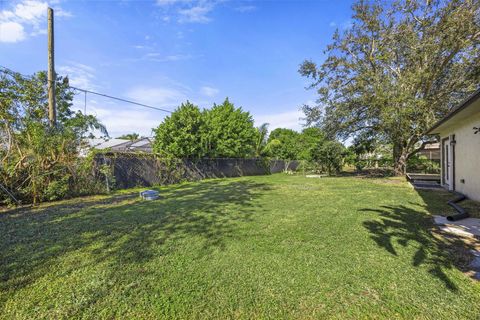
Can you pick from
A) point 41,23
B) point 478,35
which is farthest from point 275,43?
point 41,23

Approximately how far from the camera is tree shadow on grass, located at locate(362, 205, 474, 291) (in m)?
2.51

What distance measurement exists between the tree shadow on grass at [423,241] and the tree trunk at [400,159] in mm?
10275

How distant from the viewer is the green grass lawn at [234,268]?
1.85 m

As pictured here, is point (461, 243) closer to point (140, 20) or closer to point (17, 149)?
point (17, 149)

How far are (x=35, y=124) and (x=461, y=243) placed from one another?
1023 cm

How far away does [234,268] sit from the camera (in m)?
2.48

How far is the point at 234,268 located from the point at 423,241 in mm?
2846

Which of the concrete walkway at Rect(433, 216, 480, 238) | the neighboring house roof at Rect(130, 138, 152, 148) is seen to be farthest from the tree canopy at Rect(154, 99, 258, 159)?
the concrete walkway at Rect(433, 216, 480, 238)

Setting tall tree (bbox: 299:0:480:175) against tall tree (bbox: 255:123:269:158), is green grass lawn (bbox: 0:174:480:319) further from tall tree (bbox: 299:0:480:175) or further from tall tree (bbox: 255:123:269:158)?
tall tree (bbox: 255:123:269:158)

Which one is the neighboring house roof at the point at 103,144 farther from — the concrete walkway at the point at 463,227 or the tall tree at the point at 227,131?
the concrete walkway at the point at 463,227

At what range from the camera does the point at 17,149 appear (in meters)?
6.11

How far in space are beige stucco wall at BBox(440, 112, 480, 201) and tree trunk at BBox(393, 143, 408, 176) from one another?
17.8 feet

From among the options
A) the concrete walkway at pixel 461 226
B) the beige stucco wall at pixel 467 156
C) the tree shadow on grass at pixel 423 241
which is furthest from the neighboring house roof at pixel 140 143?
the beige stucco wall at pixel 467 156

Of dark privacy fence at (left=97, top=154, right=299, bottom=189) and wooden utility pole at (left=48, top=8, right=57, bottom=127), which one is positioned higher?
wooden utility pole at (left=48, top=8, right=57, bottom=127)
